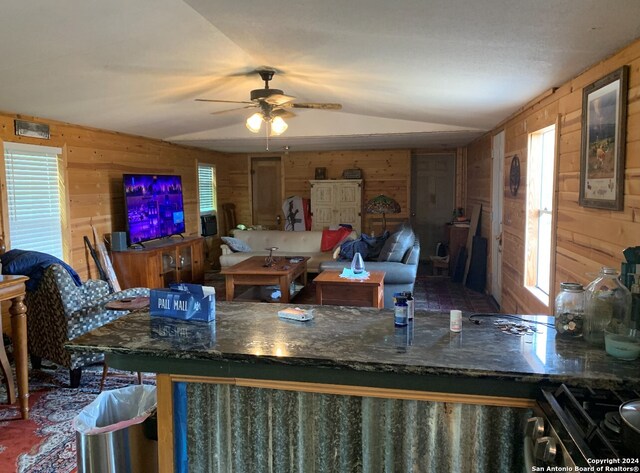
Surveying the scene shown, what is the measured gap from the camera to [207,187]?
840 cm

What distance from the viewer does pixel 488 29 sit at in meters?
2.22

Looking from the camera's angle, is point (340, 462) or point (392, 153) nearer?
point (340, 462)

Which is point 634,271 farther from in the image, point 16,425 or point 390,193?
point 390,193

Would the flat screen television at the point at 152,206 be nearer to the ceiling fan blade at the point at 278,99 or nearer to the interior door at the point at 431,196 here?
the ceiling fan blade at the point at 278,99

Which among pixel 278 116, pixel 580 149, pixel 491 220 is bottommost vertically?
pixel 491 220

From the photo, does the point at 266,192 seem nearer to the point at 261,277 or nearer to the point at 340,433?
the point at 261,277

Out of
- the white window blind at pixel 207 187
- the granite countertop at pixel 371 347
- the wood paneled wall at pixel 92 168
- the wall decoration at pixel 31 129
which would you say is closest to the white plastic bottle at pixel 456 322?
the granite countertop at pixel 371 347

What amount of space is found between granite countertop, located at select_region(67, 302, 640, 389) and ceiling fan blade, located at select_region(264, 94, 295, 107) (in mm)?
2329

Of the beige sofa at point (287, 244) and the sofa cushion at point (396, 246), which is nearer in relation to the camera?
the sofa cushion at point (396, 246)

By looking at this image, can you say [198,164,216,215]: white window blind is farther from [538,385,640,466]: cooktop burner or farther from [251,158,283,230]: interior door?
[538,385,640,466]: cooktop burner

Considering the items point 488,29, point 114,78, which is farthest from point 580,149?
point 114,78

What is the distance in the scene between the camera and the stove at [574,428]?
1040 millimetres

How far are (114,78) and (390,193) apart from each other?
5918 millimetres

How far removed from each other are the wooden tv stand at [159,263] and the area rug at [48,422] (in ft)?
5.84
